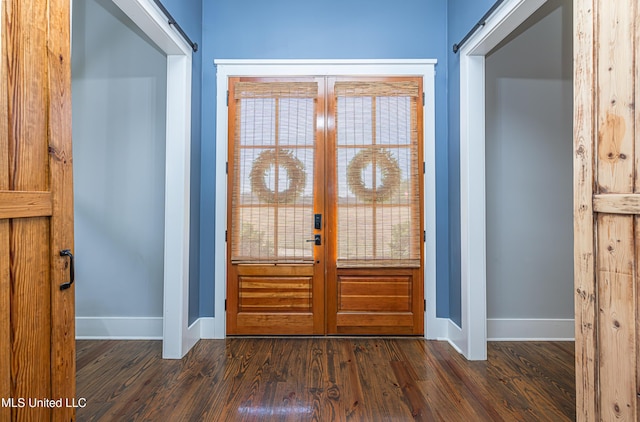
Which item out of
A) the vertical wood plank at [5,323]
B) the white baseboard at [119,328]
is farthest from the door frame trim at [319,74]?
the vertical wood plank at [5,323]

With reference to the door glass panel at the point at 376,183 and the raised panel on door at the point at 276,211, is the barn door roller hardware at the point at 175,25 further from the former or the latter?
the door glass panel at the point at 376,183

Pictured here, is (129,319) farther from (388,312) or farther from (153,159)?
(388,312)

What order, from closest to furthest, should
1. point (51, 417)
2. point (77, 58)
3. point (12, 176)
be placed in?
point (12, 176) < point (51, 417) < point (77, 58)

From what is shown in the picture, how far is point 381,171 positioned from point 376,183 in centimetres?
12

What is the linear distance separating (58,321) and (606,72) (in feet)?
7.68

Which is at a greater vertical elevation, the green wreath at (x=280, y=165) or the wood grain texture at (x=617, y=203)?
the green wreath at (x=280, y=165)

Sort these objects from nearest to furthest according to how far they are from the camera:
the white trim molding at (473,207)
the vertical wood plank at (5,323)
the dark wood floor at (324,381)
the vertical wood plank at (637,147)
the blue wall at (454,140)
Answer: the vertical wood plank at (5,323)
the vertical wood plank at (637,147)
the dark wood floor at (324,381)
the white trim molding at (473,207)
the blue wall at (454,140)

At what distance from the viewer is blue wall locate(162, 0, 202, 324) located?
2928 millimetres

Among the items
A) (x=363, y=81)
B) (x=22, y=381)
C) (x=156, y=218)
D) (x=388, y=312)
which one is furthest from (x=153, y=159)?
(x=388, y=312)

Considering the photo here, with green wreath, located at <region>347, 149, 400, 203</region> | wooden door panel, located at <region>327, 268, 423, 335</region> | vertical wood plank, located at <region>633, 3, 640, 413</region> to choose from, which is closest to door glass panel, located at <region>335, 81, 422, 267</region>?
green wreath, located at <region>347, 149, 400, 203</region>

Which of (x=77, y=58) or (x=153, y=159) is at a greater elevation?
(x=77, y=58)

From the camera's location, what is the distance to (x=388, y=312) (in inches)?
123

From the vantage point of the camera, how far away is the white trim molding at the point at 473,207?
2.70 meters

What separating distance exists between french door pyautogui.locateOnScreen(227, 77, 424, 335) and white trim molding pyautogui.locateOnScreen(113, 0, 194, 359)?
0.45 metres
